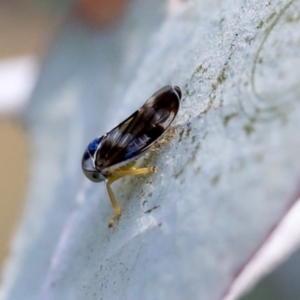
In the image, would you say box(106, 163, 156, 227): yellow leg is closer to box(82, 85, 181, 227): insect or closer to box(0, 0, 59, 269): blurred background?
box(82, 85, 181, 227): insect

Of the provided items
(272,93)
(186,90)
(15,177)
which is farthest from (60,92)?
(15,177)

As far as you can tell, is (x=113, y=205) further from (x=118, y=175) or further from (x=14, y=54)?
(x=14, y=54)

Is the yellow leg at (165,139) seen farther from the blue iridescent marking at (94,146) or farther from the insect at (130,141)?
the blue iridescent marking at (94,146)

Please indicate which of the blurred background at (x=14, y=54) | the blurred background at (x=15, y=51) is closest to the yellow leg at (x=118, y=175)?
the blurred background at (x=15, y=51)

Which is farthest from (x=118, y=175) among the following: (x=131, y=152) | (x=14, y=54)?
(x=14, y=54)

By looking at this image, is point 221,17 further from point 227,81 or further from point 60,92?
point 60,92

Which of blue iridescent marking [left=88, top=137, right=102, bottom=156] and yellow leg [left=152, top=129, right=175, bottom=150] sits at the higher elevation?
blue iridescent marking [left=88, top=137, right=102, bottom=156]

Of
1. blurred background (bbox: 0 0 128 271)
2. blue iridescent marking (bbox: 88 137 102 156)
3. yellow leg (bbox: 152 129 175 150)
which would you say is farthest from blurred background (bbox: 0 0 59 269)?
yellow leg (bbox: 152 129 175 150)

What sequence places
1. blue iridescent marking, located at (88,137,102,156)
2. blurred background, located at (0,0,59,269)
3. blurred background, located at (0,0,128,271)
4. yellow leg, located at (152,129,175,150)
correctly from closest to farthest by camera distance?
yellow leg, located at (152,129,175,150)
blue iridescent marking, located at (88,137,102,156)
blurred background, located at (0,0,128,271)
blurred background, located at (0,0,59,269)
